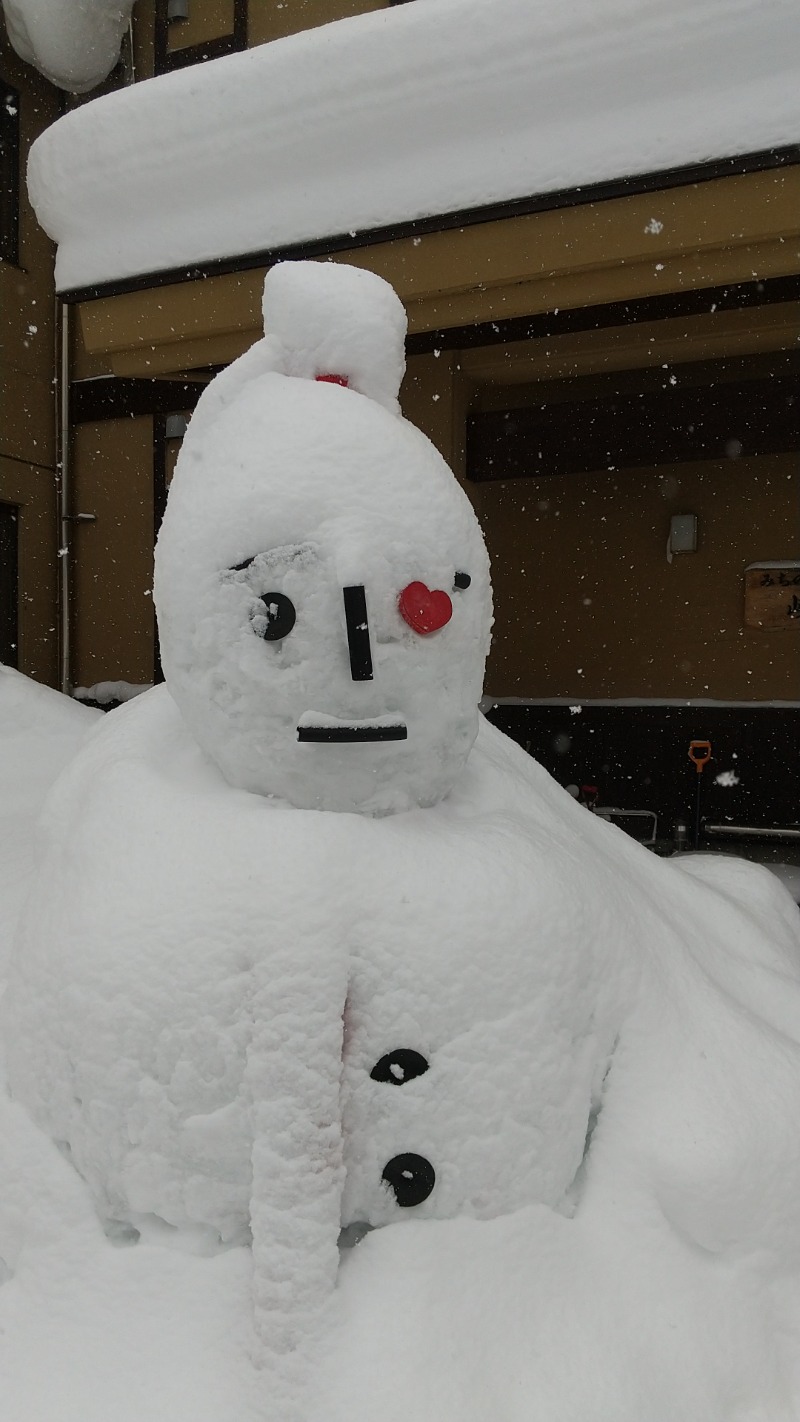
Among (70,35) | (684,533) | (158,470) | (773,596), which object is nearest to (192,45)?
(70,35)

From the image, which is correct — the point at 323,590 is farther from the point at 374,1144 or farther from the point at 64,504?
the point at 64,504

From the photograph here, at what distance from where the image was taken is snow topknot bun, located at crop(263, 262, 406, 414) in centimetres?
149

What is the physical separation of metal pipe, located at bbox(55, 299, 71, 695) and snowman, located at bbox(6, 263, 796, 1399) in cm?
576

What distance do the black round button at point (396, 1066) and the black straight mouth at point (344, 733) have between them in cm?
46

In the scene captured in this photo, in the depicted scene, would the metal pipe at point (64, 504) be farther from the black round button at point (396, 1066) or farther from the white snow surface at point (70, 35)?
the black round button at point (396, 1066)

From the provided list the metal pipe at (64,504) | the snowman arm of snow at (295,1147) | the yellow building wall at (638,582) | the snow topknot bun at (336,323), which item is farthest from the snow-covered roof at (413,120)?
the yellow building wall at (638,582)

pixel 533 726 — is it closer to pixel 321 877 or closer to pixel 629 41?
pixel 629 41

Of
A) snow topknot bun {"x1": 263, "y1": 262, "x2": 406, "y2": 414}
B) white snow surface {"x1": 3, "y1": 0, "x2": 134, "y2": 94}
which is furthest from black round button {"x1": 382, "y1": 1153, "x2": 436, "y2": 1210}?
white snow surface {"x1": 3, "y1": 0, "x2": 134, "y2": 94}

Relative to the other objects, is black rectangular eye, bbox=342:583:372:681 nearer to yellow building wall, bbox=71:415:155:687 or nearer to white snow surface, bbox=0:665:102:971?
white snow surface, bbox=0:665:102:971

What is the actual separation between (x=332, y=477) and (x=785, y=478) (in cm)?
580

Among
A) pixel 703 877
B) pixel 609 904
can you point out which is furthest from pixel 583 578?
pixel 609 904

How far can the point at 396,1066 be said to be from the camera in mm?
1314

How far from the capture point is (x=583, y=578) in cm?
684

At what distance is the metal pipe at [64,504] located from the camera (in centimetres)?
686
